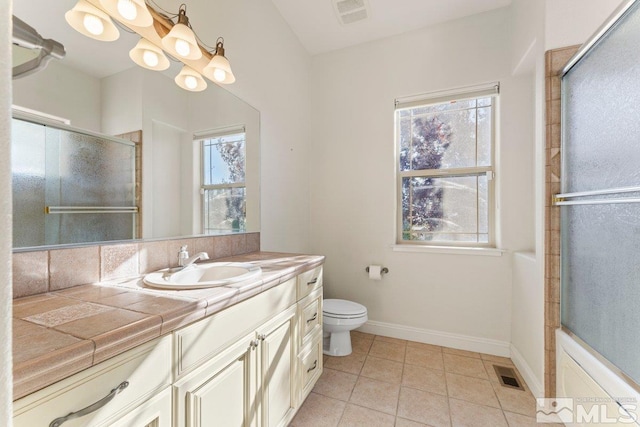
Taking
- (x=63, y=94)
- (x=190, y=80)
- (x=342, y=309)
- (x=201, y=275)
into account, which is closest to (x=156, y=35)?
(x=190, y=80)

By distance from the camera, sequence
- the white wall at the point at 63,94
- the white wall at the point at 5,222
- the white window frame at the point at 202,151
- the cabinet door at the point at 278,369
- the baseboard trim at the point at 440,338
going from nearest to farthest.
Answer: the white wall at the point at 5,222
the white wall at the point at 63,94
the cabinet door at the point at 278,369
the white window frame at the point at 202,151
the baseboard trim at the point at 440,338

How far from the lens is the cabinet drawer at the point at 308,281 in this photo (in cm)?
144

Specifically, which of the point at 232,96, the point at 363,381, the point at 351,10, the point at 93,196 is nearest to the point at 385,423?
the point at 363,381

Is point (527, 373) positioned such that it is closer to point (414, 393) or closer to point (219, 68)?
point (414, 393)

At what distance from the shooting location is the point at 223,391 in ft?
3.04

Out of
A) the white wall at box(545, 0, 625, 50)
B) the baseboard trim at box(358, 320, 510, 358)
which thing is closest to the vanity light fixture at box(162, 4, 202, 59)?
the white wall at box(545, 0, 625, 50)

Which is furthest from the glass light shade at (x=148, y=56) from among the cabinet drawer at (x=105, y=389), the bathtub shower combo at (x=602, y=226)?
the bathtub shower combo at (x=602, y=226)

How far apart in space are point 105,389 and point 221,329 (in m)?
0.35

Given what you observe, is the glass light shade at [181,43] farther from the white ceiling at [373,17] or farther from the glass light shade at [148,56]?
the white ceiling at [373,17]

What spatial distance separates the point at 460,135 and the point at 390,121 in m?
0.60

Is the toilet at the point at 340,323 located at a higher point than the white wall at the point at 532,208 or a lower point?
lower

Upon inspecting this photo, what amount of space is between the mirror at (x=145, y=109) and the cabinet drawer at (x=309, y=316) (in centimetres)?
65

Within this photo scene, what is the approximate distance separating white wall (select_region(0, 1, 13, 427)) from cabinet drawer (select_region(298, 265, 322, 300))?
3.78 ft

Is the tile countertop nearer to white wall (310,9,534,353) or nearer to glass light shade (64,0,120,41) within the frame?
glass light shade (64,0,120,41)
